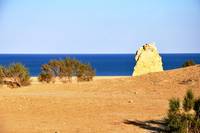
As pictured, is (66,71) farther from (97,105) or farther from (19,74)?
(97,105)

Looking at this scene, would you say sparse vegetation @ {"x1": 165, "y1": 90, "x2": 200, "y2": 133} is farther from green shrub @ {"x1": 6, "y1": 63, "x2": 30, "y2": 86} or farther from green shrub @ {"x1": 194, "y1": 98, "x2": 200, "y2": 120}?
green shrub @ {"x1": 6, "y1": 63, "x2": 30, "y2": 86}

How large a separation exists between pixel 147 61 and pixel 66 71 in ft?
23.2

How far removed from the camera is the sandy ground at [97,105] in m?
16.4

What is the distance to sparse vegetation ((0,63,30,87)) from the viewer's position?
36500 millimetres

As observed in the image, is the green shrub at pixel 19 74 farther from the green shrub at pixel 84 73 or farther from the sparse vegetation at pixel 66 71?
the green shrub at pixel 84 73

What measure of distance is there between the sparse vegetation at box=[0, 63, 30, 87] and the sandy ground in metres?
9.13

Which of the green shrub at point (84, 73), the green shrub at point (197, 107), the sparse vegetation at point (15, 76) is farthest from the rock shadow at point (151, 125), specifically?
the green shrub at point (84, 73)

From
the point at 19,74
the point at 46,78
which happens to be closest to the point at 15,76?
the point at 19,74

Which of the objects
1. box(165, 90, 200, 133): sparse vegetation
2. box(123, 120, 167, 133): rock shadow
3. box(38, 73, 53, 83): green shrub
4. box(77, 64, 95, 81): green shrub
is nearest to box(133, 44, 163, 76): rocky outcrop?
box(77, 64, 95, 81): green shrub

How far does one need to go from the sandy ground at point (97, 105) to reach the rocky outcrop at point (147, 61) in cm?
876

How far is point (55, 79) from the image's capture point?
41125mm

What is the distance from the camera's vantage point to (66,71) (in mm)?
41625

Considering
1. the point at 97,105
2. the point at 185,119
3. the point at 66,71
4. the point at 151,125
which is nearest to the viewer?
the point at 185,119

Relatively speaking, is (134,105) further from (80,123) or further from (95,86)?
(95,86)
